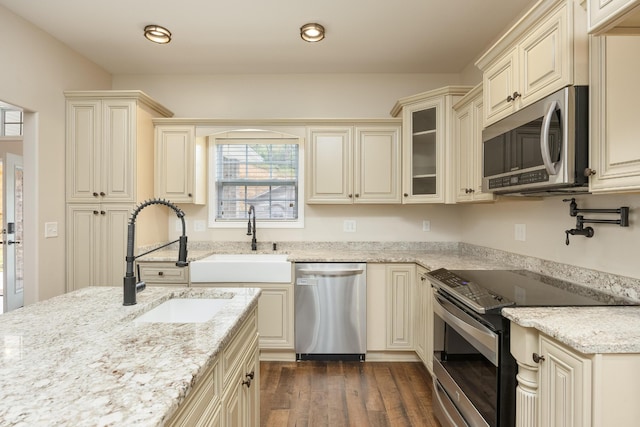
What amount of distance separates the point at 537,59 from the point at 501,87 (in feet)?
1.00

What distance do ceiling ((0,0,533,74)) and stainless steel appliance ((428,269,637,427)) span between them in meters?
1.87

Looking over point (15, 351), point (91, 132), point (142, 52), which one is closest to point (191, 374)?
point (15, 351)

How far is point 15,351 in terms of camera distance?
915mm

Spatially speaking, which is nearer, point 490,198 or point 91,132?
point 490,198

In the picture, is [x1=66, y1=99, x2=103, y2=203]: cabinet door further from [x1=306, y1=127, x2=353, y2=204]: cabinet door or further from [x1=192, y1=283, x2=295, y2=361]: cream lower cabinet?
[x1=306, y1=127, x2=353, y2=204]: cabinet door

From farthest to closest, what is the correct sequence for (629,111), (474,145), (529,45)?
1. (474,145)
2. (529,45)
3. (629,111)

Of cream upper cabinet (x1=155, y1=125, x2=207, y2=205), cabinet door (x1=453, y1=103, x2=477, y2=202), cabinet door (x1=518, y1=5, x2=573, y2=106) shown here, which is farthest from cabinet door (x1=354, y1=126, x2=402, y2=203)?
cream upper cabinet (x1=155, y1=125, x2=207, y2=205)

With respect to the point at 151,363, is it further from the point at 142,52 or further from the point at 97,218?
the point at 142,52

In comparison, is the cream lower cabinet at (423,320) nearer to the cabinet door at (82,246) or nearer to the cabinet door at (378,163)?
the cabinet door at (378,163)

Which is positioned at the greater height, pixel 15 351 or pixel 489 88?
pixel 489 88

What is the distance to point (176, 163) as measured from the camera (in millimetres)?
3117

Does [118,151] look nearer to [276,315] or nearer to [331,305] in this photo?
[276,315]

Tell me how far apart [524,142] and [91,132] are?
331cm

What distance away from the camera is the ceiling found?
2.28 metres
